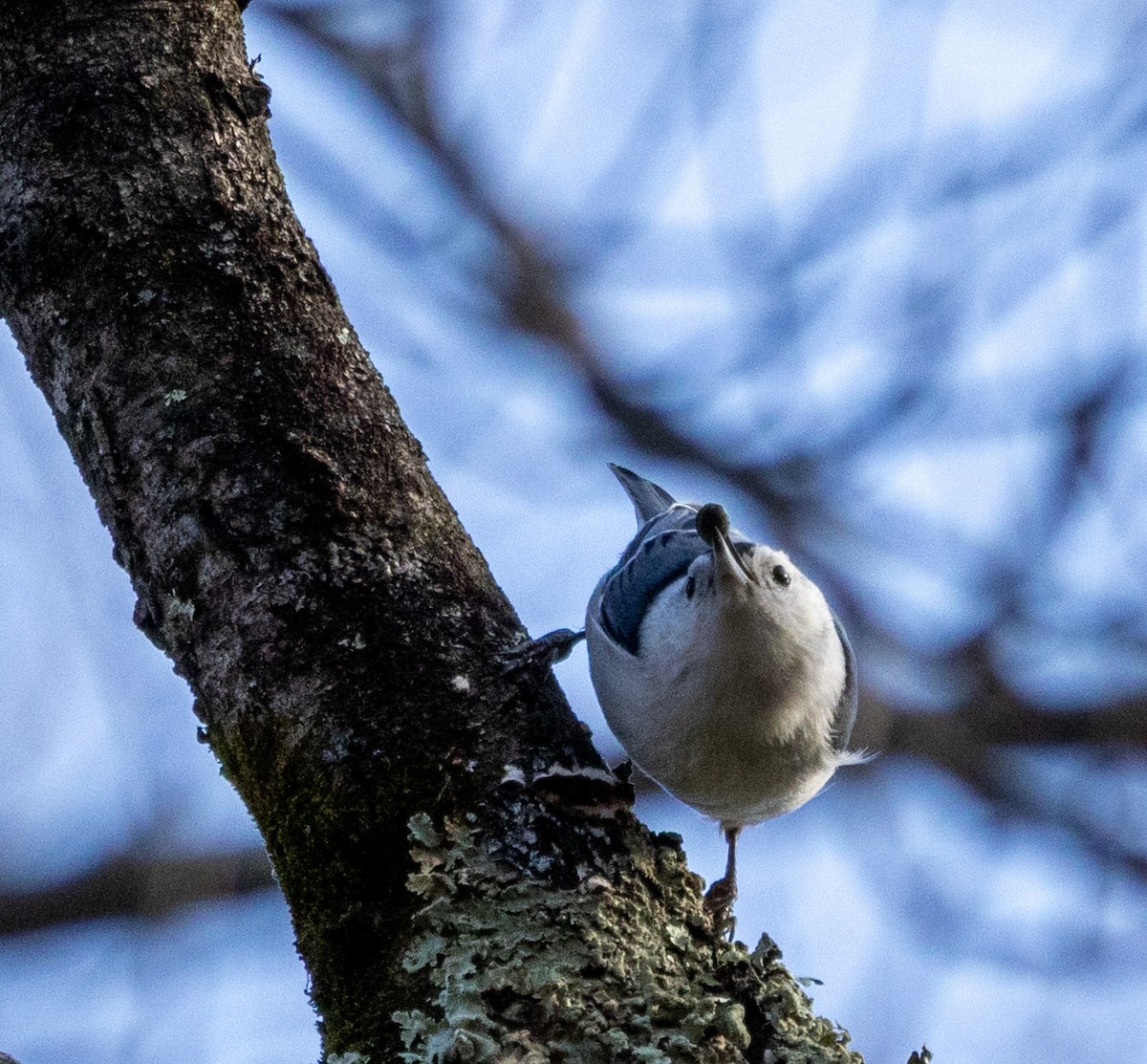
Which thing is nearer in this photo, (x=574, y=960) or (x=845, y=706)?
(x=574, y=960)

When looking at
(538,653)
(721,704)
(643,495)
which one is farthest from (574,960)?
(643,495)

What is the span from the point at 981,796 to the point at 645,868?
1934 mm

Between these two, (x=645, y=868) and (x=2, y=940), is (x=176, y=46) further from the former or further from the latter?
(x=2, y=940)

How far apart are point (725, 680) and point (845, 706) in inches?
13.8

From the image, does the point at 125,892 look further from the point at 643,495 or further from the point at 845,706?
the point at 845,706

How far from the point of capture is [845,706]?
7.52 feet

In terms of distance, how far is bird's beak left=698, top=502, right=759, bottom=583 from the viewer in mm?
1985

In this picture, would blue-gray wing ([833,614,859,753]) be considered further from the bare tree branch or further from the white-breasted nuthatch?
the bare tree branch

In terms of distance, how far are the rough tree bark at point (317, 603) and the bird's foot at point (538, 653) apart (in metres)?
0.02

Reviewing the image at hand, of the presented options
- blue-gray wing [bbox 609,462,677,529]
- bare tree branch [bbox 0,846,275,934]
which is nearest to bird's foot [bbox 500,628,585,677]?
blue-gray wing [bbox 609,462,677,529]

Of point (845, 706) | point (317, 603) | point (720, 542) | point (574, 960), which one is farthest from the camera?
point (845, 706)

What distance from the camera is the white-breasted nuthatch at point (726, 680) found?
2039 millimetres

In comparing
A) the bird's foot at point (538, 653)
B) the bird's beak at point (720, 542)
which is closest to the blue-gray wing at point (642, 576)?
the bird's beak at point (720, 542)

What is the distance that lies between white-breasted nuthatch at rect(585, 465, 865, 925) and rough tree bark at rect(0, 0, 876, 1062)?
0.44 metres
